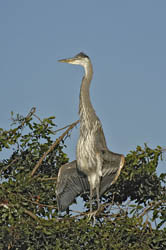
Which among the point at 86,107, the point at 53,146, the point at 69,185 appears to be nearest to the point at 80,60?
the point at 86,107

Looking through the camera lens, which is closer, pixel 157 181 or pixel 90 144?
pixel 157 181

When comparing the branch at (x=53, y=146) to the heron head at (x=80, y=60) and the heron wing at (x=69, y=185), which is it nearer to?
the heron wing at (x=69, y=185)

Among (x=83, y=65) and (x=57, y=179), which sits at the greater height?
(x=83, y=65)

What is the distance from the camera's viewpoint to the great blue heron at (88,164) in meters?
8.01

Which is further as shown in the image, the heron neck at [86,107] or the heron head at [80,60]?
the heron head at [80,60]

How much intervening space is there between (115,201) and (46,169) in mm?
1090

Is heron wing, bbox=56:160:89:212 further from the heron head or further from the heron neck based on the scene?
the heron head

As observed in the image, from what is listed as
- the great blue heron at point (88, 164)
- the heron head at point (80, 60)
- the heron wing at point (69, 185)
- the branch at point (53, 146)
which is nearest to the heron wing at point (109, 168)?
the great blue heron at point (88, 164)

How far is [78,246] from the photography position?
6539 millimetres

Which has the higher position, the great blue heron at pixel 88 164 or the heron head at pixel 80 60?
the heron head at pixel 80 60

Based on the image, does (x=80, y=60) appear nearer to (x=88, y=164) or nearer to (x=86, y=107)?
(x=86, y=107)

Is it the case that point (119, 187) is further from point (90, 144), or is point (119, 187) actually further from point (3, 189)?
point (3, 189)

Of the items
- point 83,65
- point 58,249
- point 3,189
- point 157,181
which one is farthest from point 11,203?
point 83,65

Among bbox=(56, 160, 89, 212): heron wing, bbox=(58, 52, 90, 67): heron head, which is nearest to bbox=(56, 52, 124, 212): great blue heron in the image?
bbox=(56, 160, 89, 212): heron wing
